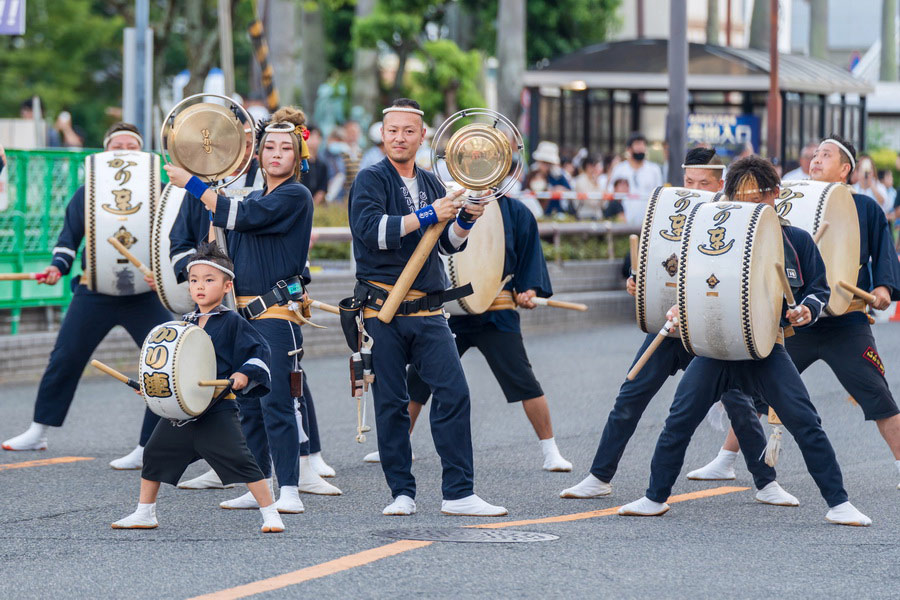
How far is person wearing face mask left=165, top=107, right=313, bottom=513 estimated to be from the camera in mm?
7453

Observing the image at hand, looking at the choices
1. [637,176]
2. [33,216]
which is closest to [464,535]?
[33,216]

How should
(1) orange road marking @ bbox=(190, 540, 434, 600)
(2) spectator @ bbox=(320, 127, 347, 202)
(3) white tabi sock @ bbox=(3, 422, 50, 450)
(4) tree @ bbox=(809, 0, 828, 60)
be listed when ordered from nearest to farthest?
(1) orange road marking @ bbox=(190, 540, 434, 600) < (3) white tabi sock @ bbox=(3, 422, 50, 450) < (2) spectator @ bbox=(320, 127, 347, 202) < (4) tree @ bbox=(809, 0, 828, 60)

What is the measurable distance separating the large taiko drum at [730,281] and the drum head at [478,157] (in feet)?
2.93

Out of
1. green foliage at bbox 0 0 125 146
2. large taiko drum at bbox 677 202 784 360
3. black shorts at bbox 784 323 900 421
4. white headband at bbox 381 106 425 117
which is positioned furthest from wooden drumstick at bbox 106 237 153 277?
green foliage at bbox 0 0 125 146

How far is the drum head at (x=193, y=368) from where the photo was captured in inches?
262

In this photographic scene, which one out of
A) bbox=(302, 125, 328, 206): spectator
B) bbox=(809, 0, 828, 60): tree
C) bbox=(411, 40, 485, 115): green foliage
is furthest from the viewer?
bbox=(809, 0, 828, 60): tree

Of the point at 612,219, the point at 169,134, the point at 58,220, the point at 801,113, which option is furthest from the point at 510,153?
the point at 801,113

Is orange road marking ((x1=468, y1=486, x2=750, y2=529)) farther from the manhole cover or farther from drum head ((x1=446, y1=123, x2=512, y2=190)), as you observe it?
drum head ((x1=446, y1=123, x2=512, y2=190))

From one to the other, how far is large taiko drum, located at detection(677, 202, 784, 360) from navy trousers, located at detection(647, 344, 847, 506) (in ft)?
0.50

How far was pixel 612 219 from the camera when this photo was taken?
20.3 meters

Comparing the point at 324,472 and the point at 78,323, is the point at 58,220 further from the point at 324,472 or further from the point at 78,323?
the point at 324,472

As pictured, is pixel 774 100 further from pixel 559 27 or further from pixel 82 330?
pixel 82 330

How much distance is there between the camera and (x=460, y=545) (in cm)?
657

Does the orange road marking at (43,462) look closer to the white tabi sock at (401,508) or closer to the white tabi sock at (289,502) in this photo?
the white tabi sock at (289,502)
